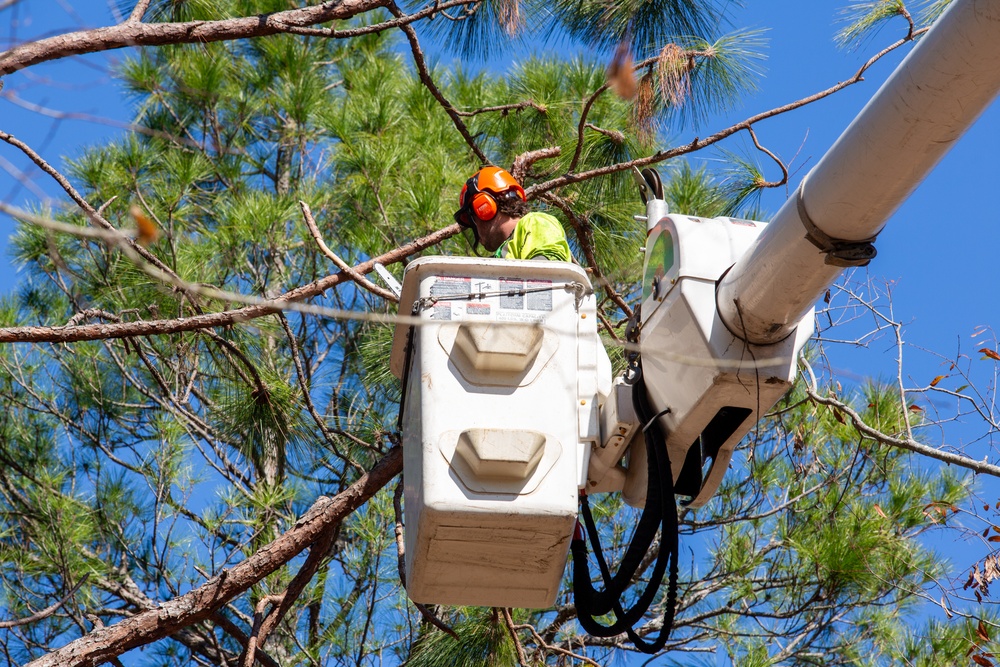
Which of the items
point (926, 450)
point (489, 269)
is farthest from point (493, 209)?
point (926, 450)

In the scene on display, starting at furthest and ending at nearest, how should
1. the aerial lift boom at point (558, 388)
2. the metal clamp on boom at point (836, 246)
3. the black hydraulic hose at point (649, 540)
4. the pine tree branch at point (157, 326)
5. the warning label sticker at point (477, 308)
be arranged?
the pine tree branch at point (157, 326), the black hydraulic hose at point (649, 540), the warning label sticker at point (477, 308), the aerial lift boom at point (558, 388), the metal clamp on boom at point (836, 246)

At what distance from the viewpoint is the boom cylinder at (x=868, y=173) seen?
2018mm

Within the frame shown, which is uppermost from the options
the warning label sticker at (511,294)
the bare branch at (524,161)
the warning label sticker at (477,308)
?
the bare branch at (524,161)

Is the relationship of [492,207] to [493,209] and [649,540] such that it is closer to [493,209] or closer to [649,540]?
[493,209]

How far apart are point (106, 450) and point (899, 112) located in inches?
220

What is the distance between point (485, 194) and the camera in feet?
12.2

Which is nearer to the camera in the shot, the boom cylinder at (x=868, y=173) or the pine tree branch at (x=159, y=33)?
the boom cylinder at (x=868, y=173)

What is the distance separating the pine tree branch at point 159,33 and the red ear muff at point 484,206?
0.60 meters

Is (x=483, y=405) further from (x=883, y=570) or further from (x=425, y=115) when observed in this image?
(x=425, y=115)

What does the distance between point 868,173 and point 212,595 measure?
2.30 m

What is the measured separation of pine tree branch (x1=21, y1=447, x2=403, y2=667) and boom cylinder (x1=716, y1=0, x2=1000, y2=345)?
1.43 metres

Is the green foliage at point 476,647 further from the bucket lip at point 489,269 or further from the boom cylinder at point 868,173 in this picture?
the boom cylinder at point 868,173

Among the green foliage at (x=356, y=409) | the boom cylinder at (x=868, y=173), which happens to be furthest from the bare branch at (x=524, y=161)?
the boom cylinder at (x=868, y=173)

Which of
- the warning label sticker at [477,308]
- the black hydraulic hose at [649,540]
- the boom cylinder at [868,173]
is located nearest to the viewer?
the boom cylinder at [868,173]
